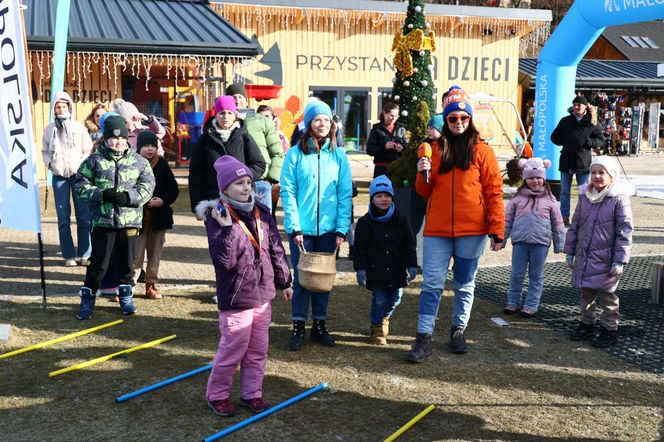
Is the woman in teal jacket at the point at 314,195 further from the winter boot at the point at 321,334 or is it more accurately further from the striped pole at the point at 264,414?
the striped pole at the point at 264,414

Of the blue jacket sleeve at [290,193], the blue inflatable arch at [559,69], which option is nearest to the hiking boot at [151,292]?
the blue jacket sleeve at [290,193]

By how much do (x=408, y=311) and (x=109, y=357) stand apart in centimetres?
266

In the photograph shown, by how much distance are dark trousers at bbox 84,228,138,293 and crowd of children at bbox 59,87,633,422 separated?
12 millimetres

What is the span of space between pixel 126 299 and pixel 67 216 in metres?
2.26

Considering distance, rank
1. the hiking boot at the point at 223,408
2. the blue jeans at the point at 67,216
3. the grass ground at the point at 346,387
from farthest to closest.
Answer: the blue jeans at the point at 67,216 < the hiking boot at the point at 223,408 < the grass ground at the point at 346,387

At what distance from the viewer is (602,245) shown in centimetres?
548

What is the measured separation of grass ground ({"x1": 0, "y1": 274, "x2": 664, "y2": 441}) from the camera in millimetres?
3943

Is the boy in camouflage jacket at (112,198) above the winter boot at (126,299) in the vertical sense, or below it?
above

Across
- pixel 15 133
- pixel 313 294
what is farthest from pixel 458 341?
pixel 15 133

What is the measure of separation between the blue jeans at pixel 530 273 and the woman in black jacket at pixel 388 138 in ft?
8.09

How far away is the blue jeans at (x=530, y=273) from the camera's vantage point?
6.31m

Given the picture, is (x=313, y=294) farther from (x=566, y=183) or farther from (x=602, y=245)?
(x=566, y=183)

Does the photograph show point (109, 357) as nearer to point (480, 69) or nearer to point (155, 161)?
point (155, 161)

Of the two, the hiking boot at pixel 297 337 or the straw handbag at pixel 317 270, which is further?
the hiking boot at pixel 297 337
